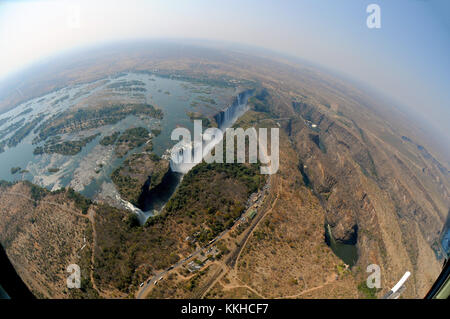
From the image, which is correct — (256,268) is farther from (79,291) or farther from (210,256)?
(79,291)

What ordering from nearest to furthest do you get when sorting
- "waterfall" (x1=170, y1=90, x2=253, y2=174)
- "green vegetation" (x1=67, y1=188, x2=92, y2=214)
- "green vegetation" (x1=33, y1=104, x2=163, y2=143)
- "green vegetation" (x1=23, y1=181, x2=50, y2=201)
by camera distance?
"green vegetation" (x1=67, y1=188, x2=92, y2=214) < "green vegetation" (x1=23, y1=181, x2=50, y2=201) < "waterfall" (x1=170, y1=90, x2=253, y2=174) < "green vegetation" (x1=33, y1=104, x2=163, y2=143)

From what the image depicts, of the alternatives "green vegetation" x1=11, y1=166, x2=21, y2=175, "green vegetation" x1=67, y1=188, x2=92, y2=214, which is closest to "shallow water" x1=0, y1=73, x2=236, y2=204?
"green vegetation" x1=11, y1=166, x2=21, y2=175

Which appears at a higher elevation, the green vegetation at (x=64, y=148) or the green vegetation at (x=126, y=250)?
the green vegetation at (x=64, y=148)

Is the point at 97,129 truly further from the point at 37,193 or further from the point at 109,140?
the point at 37,193

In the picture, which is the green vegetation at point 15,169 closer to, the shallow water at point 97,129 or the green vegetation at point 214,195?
the shallow water at point 97,129

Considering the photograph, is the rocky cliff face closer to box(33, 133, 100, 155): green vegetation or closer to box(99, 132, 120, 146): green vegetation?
box(99, 132, 120, 146): green vegetation

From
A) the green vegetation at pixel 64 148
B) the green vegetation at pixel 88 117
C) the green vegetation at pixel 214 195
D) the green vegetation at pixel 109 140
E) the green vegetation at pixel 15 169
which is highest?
the green vegetation at pixel 88 117

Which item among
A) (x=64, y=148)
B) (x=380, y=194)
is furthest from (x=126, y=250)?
(x=380, y=194)

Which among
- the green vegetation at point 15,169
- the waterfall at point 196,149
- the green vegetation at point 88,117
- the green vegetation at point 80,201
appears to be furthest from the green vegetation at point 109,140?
the green vegetation at point 80,201
